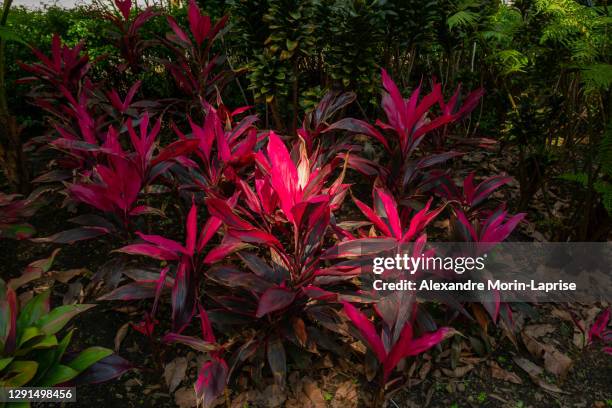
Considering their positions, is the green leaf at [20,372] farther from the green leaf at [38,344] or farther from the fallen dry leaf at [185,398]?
the fallen dry leaf at [185,398]

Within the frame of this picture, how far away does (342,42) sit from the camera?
2740 mm

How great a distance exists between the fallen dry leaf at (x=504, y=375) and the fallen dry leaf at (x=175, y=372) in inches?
51.1

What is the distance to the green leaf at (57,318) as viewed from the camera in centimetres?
150

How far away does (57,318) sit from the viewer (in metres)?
1.53

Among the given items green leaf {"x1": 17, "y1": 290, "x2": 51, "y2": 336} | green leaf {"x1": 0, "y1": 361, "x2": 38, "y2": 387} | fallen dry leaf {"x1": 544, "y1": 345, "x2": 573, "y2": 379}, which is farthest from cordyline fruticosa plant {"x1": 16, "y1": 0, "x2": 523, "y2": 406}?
Result: fallen dry leaf {"x1": 544, "y1": 345, "x2": 573, "y2": 379}

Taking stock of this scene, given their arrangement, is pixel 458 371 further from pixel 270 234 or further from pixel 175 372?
pixel 175 372

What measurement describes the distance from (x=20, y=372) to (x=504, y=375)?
1.80 metres

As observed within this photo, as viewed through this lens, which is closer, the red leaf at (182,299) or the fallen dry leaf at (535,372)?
the red leaf at (182,299)

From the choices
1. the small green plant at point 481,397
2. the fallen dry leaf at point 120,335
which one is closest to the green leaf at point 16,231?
the fallen dry leaf at point 120,335

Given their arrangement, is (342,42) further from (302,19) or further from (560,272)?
(560,272)

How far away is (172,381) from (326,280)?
75cm

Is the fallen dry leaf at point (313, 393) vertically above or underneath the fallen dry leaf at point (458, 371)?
above

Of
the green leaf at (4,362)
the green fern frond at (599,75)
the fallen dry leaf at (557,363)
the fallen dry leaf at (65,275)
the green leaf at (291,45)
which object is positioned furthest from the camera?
the green leaf at (291,45)

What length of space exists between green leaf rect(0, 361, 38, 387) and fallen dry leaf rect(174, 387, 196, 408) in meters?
0.55
